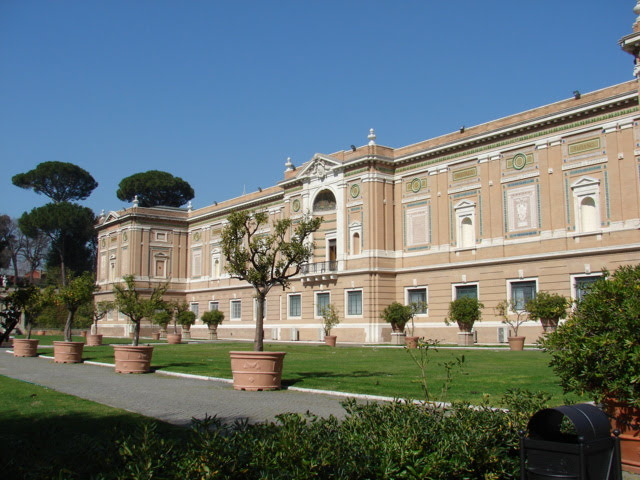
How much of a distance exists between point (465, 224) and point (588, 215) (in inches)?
293

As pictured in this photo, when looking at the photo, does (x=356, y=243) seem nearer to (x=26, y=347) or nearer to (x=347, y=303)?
(x=347, y=303)

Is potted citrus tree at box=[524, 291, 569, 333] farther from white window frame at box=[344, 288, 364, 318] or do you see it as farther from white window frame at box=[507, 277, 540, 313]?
white window frame at box=[344, 288, 364, 318]

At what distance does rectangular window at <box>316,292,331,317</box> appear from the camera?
42.3 metres

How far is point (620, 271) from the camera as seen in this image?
704 centimetres

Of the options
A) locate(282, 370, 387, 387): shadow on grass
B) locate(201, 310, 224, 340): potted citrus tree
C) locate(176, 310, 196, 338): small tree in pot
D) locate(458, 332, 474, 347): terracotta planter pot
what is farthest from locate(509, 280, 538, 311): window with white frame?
locate(176, 310, 196, 338): small tree in pot

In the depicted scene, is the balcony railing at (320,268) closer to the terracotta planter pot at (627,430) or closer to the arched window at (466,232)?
the arched window at (466,232)

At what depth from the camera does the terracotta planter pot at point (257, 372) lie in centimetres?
1350

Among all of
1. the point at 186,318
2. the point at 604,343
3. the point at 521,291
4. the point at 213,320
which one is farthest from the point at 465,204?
the point at 604,343

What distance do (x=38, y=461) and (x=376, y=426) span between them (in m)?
2.94

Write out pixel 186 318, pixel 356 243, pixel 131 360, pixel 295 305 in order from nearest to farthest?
1. pixel 131 360
2. pixel 356 243
3. pixel 295 305
4. pixel 186 318

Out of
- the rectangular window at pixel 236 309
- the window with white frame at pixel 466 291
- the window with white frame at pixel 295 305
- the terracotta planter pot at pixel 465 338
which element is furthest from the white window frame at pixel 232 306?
the terracotta planter pot at pixel 465 338

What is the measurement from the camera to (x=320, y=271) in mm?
42844

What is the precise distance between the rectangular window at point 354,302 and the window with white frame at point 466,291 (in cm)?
640

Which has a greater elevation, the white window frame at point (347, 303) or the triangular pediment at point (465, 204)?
A: the triangular pediment at point (465, 204)
